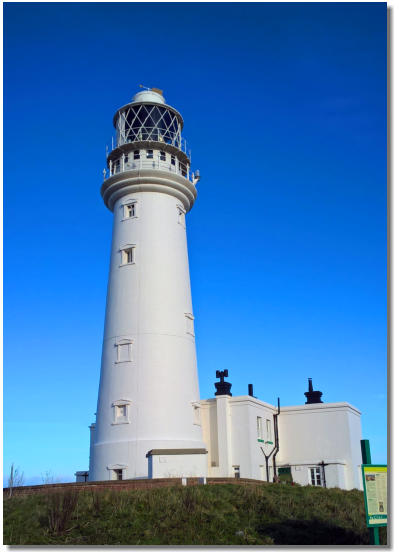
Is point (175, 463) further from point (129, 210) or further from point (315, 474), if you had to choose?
point (129, 210)

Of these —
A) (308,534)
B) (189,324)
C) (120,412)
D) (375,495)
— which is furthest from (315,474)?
(375,495)

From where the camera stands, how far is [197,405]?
21797mm

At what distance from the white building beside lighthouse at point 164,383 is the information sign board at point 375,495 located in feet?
31.6

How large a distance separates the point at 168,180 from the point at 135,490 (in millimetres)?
11976

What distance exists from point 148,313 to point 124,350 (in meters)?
1.57

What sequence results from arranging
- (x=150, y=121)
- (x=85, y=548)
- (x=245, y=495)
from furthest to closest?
1. (x=150, y=121)
2. (x=245, y=495)
3. (x=85, y=548)

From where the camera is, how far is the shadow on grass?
12.2m

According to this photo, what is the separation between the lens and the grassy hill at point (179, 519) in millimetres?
12062

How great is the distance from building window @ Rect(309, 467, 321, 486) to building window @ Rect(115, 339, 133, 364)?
387 inches

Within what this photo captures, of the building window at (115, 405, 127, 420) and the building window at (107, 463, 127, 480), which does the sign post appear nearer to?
the building window at (107, 463, 127, 480)

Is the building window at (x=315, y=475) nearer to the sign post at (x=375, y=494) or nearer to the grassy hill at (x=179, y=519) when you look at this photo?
the grassy hill at (x=179, y=519)

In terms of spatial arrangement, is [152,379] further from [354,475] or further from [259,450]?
[354,475]

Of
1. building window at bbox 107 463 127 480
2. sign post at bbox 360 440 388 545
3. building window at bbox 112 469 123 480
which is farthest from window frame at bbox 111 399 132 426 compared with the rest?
sign post at bbox 360 440 388 545

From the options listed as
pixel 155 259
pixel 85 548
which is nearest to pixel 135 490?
pixel 85 548
